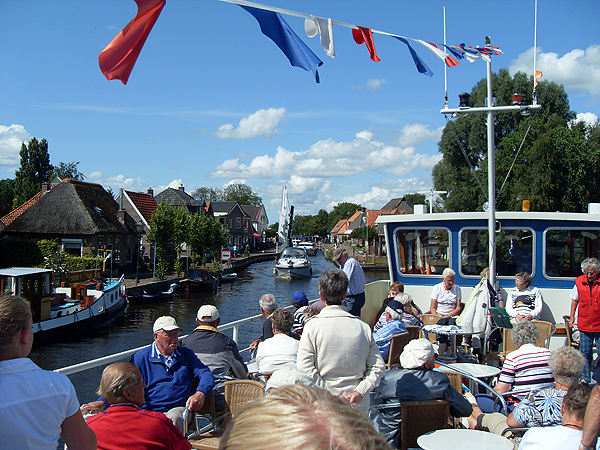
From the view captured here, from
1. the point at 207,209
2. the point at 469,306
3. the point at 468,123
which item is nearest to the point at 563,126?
the point at 468,123

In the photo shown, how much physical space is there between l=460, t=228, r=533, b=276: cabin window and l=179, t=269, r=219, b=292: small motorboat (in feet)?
93.6

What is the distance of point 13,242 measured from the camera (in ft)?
99.6

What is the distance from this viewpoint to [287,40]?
4.94 metres

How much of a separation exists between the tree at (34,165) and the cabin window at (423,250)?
81102 mm

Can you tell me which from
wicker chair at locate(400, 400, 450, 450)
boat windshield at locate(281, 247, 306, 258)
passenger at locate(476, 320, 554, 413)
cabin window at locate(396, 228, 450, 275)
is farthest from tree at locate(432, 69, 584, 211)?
wicker chair at locate(400, 400, 450, 450)

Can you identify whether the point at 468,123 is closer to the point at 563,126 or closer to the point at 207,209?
the point at 563,126

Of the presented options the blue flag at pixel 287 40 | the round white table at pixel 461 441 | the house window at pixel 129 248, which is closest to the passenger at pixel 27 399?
the round white table at pixel 461 441

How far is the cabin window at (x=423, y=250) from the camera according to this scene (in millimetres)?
9273

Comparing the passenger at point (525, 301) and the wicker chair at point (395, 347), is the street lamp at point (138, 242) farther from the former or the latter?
the wicker chair at point (395, 347)

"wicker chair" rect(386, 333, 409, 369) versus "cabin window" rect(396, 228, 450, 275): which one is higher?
"cabin window" rect(396, 228, 450, 275)

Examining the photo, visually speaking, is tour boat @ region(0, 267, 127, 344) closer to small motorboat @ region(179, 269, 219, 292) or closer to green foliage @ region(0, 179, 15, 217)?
small motorboat @ region(179, 269, 219, 292)

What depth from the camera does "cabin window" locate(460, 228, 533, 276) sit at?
8.66 metres

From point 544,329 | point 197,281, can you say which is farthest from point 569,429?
point 197,281

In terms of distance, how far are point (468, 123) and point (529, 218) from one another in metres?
32.2
